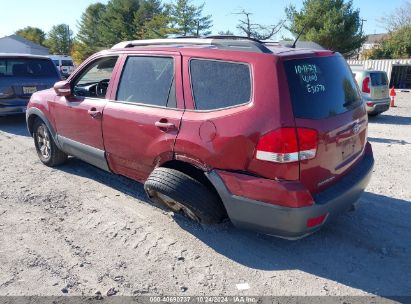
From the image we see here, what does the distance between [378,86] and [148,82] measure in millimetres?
9276

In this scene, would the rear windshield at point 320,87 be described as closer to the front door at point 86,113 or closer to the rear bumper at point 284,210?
the rear bumper at point 284,210

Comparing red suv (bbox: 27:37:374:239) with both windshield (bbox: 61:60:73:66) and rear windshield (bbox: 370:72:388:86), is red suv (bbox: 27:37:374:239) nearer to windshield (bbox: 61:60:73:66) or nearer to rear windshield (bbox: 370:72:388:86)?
rear windshield (bbox: 370:72:388:86)

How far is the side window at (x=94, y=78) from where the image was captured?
435 cm

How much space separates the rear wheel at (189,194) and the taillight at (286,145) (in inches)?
25.9

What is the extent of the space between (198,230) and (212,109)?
4.25 ft

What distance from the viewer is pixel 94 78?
16.6ft

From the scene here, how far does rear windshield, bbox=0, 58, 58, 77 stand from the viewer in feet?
27.8

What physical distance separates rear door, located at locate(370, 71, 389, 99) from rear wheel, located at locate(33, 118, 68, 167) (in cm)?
889

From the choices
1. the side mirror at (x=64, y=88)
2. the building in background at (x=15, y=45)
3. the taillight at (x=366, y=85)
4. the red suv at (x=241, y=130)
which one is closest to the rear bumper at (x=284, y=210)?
the red suv at (x=241, y=130)

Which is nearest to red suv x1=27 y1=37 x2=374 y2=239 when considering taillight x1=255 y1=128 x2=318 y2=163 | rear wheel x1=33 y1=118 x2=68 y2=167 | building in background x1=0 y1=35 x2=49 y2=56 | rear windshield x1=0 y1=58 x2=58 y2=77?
taillight x1=255 y1=128 x2=318 y2=163

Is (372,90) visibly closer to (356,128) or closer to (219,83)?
(356,128)

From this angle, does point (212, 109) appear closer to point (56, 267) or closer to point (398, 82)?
point (56, 267)

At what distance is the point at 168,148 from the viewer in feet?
11.1

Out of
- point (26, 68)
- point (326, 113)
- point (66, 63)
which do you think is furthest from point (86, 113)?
point (66, 63)
